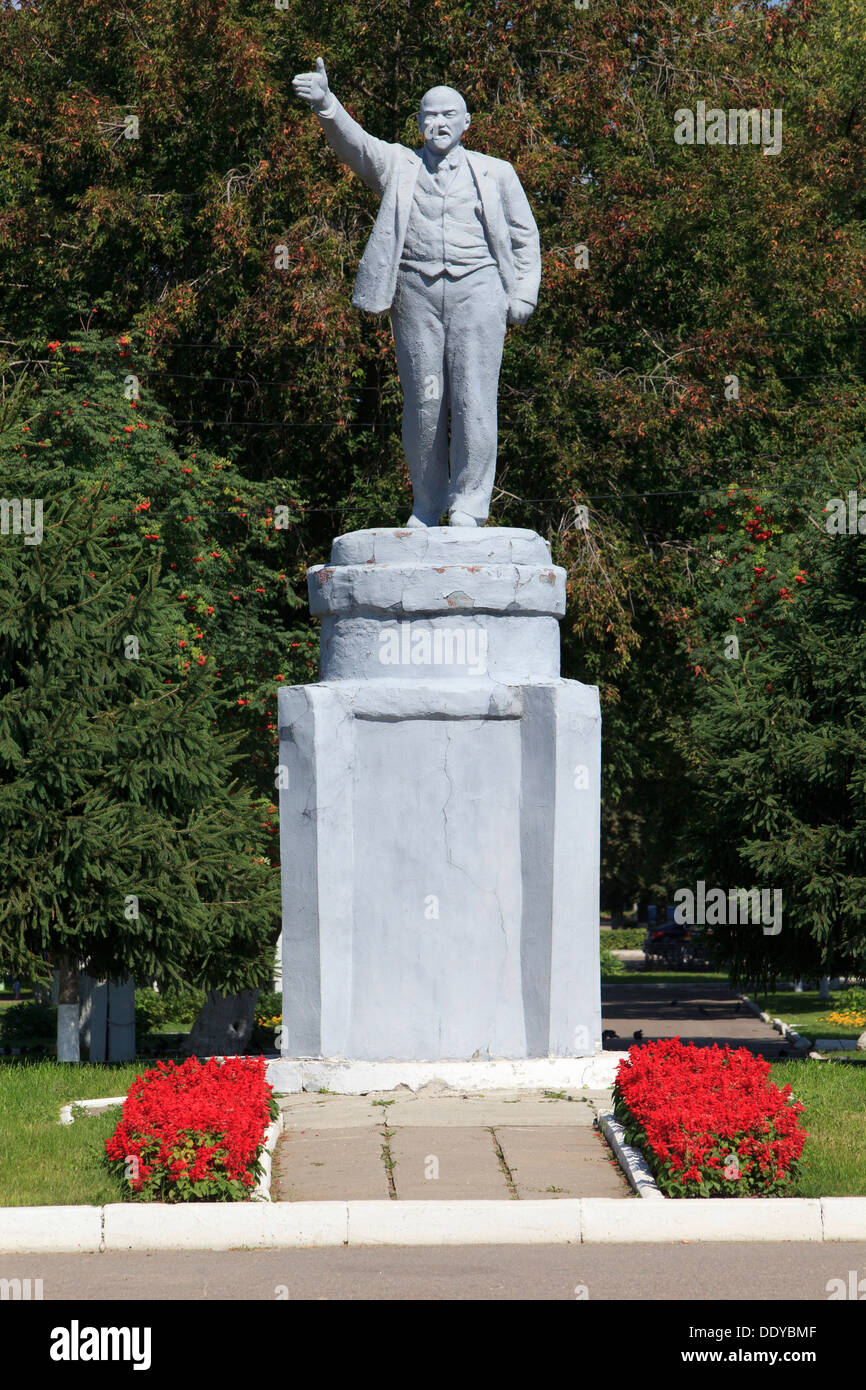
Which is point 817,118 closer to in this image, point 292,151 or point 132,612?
point 292,151

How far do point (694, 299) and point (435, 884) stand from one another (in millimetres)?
13837

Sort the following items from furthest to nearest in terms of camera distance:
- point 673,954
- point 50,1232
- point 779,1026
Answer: point 673,954, point 779,1026, point 50,1232

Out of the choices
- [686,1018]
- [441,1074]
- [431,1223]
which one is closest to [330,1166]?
[431,1223]

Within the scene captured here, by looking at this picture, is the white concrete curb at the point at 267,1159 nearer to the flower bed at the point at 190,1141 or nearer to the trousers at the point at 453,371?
the flower bed at the point at 190,1141

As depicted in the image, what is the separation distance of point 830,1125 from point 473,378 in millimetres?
4986

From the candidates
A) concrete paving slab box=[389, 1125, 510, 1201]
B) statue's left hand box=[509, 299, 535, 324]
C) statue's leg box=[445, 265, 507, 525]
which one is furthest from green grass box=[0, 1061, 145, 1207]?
statue's left hand box=[509, 299, 535, 324]

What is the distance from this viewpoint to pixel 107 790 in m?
14.2

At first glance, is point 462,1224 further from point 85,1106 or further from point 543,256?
point 543,256

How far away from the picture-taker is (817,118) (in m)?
23.5

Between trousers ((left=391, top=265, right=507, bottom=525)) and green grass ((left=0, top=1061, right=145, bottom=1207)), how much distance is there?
4304mm

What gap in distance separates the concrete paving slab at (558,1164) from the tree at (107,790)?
5451 mm

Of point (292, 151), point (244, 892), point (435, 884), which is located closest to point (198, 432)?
point (292, 151)

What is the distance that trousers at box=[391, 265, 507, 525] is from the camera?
36.6 feet

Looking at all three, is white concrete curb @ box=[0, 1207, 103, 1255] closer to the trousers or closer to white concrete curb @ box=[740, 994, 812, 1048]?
the trousers
